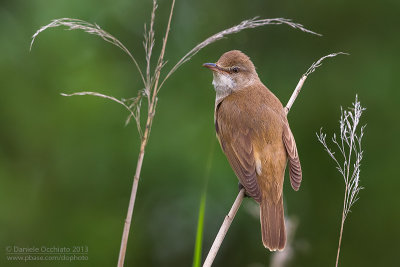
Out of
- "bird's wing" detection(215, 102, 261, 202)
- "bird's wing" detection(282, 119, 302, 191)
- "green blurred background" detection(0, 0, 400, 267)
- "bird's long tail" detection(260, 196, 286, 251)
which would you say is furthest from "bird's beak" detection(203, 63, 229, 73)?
"bird's long tail" detection(260, 196, 286, 251)

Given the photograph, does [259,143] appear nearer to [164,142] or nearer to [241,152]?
[241,152]

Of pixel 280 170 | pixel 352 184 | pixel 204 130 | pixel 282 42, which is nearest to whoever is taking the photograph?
pixel 352 184

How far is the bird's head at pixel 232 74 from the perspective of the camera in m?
4.97

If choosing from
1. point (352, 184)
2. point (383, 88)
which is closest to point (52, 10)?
point (383, 88)

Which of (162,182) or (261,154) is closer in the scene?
(261,154)

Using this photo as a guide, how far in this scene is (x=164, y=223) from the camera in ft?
22.6

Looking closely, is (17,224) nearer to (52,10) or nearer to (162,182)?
(162,182)

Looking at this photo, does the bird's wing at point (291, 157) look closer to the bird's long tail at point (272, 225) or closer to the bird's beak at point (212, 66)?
the bird's long tail at point (272, 225)

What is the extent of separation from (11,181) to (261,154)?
9.56 ft

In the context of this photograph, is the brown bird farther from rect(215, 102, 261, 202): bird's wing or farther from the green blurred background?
the green blurred background

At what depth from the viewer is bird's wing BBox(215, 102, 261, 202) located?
13.6 ft

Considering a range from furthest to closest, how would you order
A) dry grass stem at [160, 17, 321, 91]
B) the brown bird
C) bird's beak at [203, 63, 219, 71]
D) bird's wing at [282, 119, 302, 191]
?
bird's beak at [203, 63, 219, 71]
bird's wing at [282, 119, 302, 191]
the brown bird
dry grass stem at [160, 17, 321, 91]

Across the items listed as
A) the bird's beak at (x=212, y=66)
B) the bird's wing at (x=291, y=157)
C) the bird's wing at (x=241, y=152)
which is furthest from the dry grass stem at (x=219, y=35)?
the bird's beak at (x=212, y=66)

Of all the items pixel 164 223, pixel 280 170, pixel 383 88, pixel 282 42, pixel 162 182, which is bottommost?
pixel 164 223
